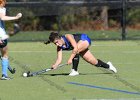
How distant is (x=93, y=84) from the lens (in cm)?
1270

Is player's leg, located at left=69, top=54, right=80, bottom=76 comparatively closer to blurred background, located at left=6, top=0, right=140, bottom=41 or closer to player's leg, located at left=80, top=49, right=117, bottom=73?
player's leg, located at left=80, top=49, right=117, bottom=73

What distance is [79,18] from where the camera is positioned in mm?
27609

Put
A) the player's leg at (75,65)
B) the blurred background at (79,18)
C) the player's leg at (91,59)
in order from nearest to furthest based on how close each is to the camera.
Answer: the player's leg at (75,65), the player's leg at (91,59), the blurred background at (79,18)

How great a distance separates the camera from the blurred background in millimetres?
23172

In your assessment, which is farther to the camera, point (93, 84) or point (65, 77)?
point (65, 77)

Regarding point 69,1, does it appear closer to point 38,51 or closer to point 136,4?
point 136,4

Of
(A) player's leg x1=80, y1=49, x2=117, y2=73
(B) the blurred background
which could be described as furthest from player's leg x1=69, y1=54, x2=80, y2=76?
(B) the blurred background

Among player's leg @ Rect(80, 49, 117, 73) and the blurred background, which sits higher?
the blurred background

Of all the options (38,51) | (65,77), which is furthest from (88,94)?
(38,51)

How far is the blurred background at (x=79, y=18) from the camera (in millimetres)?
23172

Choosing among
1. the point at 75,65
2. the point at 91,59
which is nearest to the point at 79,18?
the point at 91,59

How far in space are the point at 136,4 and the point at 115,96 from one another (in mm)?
12549

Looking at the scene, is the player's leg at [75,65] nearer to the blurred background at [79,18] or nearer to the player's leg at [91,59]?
the player's leg at [91,59]

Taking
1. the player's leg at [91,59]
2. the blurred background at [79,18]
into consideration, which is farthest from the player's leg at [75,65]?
the blurred background at [79,18]
